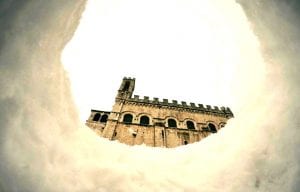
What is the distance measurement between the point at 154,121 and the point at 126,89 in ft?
16.9

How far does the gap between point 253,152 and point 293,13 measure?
9.17ft

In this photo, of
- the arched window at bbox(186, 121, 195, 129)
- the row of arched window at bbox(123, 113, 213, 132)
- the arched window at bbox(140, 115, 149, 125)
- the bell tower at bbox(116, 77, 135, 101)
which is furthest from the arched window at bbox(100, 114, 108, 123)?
the arched window at bbox(186, 121, 195, 129)

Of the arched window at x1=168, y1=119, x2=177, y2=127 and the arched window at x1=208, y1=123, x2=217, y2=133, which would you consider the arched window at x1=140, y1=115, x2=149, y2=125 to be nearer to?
the arched window at x1=168, y1=119, x2=177, y2=127

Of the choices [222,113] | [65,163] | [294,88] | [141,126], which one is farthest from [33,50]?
[222,113]

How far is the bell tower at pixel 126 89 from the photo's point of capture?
25.9 metres

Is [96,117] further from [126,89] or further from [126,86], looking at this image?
[126,86]

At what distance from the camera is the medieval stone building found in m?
21.9

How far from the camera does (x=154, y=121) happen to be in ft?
78.5

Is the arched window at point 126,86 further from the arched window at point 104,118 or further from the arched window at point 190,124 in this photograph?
the arched window at point 190,124

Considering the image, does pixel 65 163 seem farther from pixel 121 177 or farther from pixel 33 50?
pixel 33 50

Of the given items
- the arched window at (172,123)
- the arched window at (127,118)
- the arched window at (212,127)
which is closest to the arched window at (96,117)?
the arched window at (127,118)

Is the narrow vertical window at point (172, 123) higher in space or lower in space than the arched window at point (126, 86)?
lower

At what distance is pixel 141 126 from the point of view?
23047 mm

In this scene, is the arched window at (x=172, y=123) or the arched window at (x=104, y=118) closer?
the arched window at (x=104, y=118)
